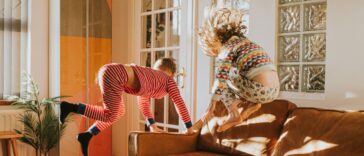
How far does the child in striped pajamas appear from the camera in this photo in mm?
2309

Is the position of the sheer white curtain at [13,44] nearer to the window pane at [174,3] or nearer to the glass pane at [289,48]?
the window pane at [174,3]

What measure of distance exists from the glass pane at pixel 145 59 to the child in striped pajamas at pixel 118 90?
1.79 m

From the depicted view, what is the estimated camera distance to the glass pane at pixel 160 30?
418cm

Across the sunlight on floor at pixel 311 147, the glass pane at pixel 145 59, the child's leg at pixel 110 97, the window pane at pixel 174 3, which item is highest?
the window pane at pixel 174 3

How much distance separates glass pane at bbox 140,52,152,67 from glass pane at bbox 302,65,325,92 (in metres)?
1.85

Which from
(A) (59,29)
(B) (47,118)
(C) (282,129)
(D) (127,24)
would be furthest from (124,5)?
(C) (282,129)

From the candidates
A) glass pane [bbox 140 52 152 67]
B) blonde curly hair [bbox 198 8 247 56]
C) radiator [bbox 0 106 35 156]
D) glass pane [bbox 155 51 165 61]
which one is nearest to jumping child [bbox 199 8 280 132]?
blonde curly hair [bbox 198 8 247 56]

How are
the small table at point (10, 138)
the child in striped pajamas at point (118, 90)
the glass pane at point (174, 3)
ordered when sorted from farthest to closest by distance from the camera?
the glass pane at point (174, 3) → the small table at point (10, 138) → the child in striped pajamas at point (118, 90)

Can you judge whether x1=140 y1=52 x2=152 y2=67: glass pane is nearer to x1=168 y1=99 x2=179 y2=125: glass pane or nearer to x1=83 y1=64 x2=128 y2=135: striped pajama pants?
x1=168 y1=99 x2=179 y2=125: glass pane

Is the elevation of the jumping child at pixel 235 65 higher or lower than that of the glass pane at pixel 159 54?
lower

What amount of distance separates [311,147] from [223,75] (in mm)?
744

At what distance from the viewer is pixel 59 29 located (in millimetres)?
4098

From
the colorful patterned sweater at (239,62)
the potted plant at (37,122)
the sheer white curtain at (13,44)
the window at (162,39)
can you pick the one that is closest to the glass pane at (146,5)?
the window at (162,39)

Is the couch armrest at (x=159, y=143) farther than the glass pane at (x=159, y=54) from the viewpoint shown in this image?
No
